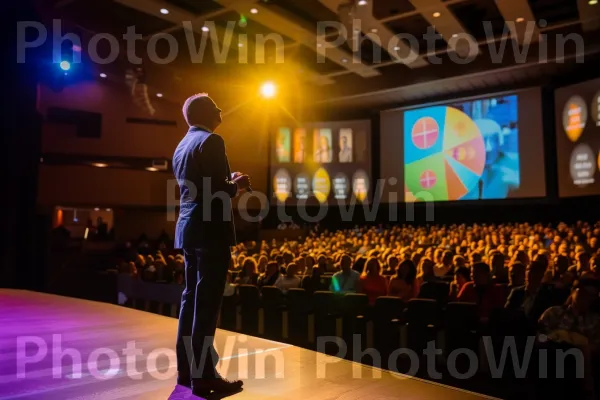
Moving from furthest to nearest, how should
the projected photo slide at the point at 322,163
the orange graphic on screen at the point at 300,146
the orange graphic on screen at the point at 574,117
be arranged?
the orange graphic on screen at the point at 300,146, the projected photo slide at the point at 322,163, the orange graphic on screen at the point at 574,117

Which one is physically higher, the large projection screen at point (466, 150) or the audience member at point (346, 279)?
the large projection screen at point (466, 150)

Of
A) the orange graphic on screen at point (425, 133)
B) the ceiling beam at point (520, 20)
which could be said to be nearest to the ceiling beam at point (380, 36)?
the orange graphic on screen at point (425, 133)

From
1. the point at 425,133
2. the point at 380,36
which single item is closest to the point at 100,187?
the point at 380,36

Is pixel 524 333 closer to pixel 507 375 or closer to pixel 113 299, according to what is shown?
pixel 507 375

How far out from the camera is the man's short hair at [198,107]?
2.43 m

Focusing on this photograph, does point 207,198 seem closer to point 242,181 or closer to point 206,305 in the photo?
point 242,181

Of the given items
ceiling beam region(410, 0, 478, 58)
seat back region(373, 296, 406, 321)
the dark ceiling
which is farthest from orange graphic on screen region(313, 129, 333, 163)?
seat back region(373, 296, 406, 321)

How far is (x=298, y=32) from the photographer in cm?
1262

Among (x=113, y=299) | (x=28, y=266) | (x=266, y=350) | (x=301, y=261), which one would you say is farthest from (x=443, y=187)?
(x=266, y=350)

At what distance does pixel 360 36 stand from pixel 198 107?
11494 mm

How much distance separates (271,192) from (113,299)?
10374 mm

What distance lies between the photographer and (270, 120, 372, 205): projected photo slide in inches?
705

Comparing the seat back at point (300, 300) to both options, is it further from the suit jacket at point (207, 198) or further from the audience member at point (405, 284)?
the suit jacket at point (207, 198)

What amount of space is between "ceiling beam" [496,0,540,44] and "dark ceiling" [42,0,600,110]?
2 cm
